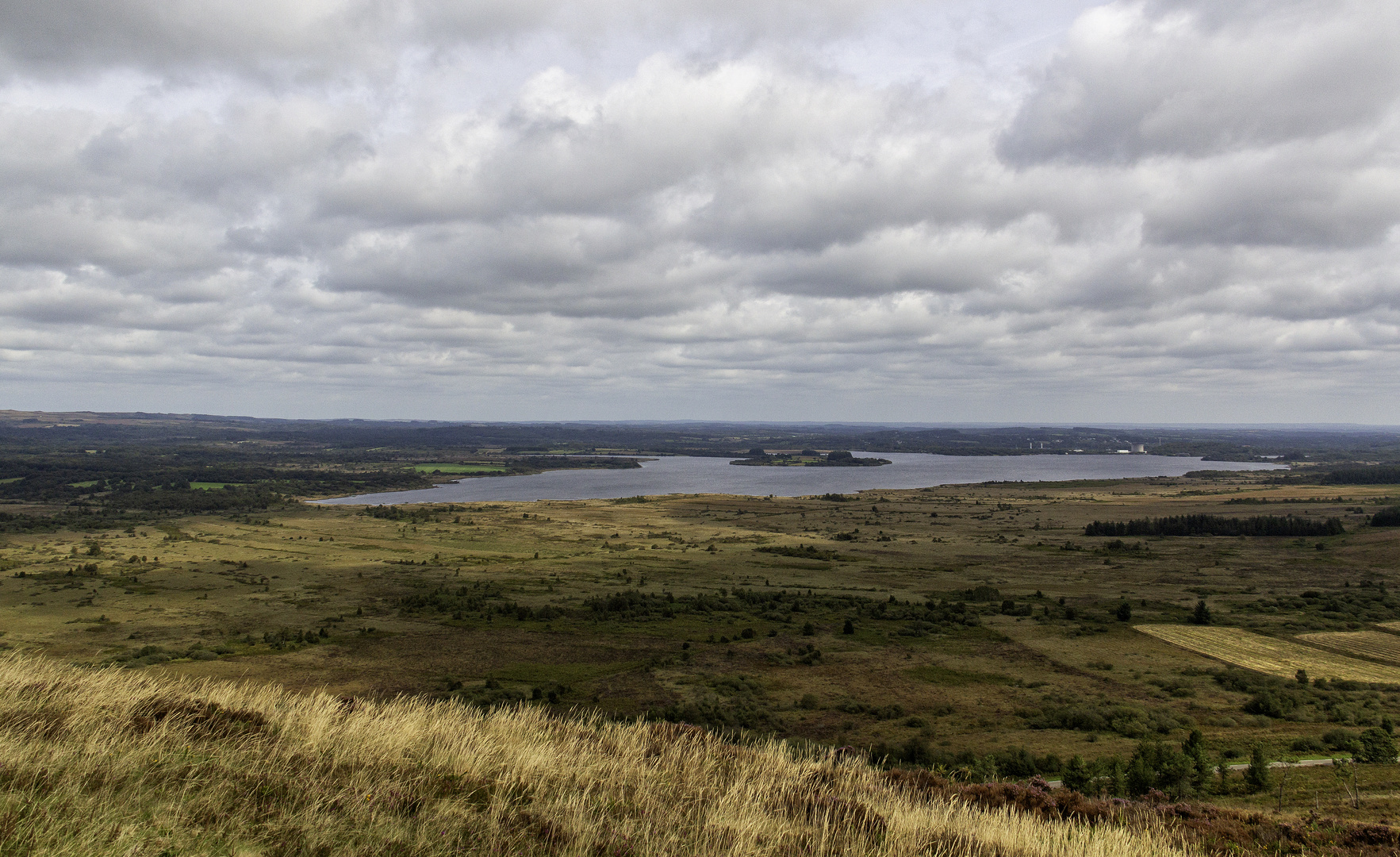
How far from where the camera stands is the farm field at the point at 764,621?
28266 mm

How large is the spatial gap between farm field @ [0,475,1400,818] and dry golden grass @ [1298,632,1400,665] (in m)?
1.48

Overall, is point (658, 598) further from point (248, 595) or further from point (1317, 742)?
point (1317, 742)

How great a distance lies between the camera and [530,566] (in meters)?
70.9

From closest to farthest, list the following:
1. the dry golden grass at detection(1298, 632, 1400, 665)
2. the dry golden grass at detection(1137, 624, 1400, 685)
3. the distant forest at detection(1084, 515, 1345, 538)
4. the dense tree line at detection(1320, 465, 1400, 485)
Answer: the dry golden grass at detection(1137, 624, 1400, 685) → the dry golden grass at detection(1298, 632, 1400, 665) → the distant forest at detection(1084, 515, 1345, 538) → the dense tree line at detection(1320, 465, 1400, 485)

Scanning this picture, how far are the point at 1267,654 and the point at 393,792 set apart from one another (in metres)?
47.3

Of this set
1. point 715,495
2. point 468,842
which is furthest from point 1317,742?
point 715,495

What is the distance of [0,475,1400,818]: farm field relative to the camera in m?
28.3

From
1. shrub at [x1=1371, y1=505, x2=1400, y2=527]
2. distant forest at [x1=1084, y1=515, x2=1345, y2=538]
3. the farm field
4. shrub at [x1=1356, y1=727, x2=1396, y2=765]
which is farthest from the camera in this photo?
distant forest at [x1=1084, y1=515, x2=1345, y2=538]

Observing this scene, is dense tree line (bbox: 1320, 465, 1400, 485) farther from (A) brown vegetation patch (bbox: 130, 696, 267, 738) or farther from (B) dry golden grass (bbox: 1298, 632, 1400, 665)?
(A) brown vegetation patch (bbox: 130, 696, 267, 738)

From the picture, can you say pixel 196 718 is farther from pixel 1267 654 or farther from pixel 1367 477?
A: pixel 1367 477

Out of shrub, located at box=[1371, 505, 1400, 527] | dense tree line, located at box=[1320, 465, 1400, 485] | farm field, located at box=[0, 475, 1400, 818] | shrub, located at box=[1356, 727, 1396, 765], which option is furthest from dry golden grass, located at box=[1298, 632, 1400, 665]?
dense tree line, located at box=[1320, 465, 1400, 485]

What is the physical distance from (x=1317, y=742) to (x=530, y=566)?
2379 inches

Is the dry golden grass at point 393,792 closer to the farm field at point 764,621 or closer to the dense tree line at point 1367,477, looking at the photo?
the farm field at point 764,621

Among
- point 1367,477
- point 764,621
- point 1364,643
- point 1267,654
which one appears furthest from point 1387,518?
point 1367,477
